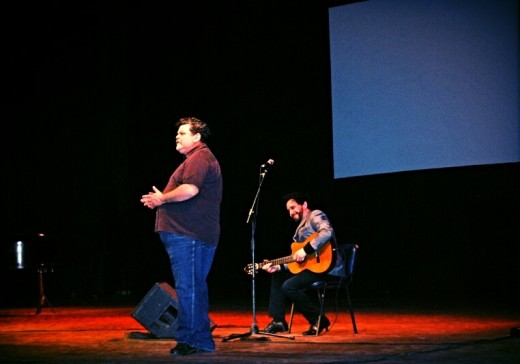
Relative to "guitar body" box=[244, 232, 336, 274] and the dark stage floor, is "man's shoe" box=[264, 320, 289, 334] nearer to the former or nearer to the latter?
the dark stage floor

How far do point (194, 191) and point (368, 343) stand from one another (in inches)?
61.1

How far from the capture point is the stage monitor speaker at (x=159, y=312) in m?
5.43

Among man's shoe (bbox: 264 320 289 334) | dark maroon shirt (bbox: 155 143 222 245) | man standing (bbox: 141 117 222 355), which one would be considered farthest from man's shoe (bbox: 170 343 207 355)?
man's shoe (bbox: 264 320 289 334)

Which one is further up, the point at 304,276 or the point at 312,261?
the point at 312,261

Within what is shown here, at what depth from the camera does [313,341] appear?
17.3 feet

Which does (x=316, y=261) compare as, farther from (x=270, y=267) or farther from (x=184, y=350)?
(x=184, y=350)

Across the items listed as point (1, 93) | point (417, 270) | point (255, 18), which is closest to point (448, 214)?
point (417, 270)

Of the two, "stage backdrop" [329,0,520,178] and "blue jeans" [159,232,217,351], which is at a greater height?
"stage backdrop" [329,0,520,178]

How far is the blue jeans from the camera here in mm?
4605

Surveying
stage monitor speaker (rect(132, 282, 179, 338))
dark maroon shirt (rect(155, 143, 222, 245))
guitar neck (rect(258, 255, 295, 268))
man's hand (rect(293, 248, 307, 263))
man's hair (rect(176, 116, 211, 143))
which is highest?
man's hair (rect(176, 116, 211, 143))

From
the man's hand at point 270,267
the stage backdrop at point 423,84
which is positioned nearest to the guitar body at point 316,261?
the man's hand at point 270,267

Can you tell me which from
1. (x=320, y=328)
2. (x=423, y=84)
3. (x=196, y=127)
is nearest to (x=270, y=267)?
(x=320, y=328)

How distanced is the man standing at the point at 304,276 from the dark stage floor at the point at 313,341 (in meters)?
0.17

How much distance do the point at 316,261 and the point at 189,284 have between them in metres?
1.51
